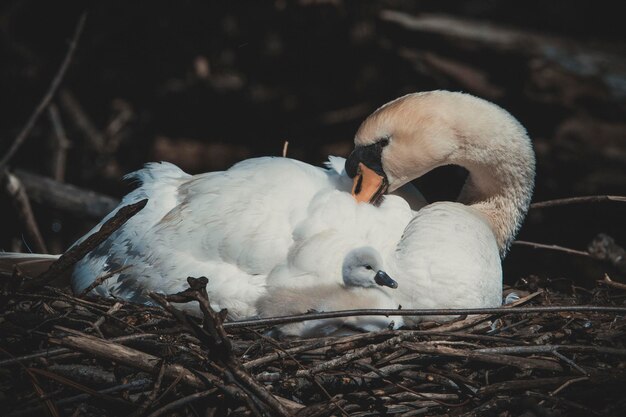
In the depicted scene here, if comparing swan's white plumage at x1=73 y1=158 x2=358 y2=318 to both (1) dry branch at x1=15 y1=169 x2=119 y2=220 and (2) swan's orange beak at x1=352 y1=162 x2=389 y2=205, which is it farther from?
(1) dry branch at x1=15 y1=169 x2=119 y2=220

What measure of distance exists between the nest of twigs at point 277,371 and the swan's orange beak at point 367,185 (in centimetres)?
83

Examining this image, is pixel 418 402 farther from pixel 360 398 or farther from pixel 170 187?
pixel 170 187

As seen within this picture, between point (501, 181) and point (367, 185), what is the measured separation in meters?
0.71

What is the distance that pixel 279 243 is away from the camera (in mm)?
3529

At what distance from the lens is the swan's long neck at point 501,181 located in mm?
4023

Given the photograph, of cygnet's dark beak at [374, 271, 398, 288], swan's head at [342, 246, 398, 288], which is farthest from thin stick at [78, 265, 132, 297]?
cygnet's dark beak at [374, 271, 398, 288]

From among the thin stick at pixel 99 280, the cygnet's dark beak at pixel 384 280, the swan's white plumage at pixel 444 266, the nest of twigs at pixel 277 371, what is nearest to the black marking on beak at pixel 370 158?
the swan's white plumage at pixel 444 266

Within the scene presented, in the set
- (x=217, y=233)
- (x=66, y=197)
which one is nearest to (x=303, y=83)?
(x=66, y=197)

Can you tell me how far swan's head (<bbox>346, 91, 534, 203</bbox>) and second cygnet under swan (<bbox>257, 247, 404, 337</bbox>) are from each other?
2.22 ft

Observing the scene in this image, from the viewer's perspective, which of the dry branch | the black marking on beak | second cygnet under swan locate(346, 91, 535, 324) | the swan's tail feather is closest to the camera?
second cygnet under swan locate(346, 91, 535, 324)

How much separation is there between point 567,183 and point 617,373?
388 cm

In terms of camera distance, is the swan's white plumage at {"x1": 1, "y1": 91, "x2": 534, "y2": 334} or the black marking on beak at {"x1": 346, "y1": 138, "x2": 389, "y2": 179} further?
the black marking on beak at {"x1": 346, "y1": 138, "x2": 389, "y2": 179}

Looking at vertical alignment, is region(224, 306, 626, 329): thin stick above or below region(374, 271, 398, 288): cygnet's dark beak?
below

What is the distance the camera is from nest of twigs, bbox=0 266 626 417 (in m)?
3.00
